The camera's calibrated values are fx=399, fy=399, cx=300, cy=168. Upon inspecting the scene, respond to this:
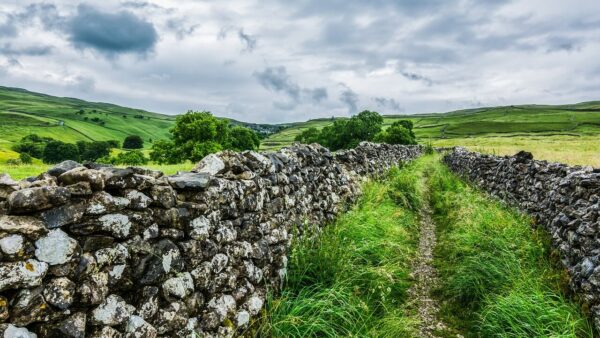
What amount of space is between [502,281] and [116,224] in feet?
19.9

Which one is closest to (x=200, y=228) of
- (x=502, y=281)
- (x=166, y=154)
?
(x=502, y=281)

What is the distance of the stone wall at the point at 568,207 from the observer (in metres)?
6.00

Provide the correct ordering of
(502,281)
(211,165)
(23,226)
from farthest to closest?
(502,281)
(211,165)
(23,226)

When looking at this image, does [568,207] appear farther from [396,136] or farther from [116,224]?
[396,136]

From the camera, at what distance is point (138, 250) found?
3.88 meters

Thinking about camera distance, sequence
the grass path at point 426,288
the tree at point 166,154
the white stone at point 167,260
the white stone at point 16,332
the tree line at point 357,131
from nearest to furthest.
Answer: the white stone at point 16,332 → the white stone at point 167,260 → the grass path at point 426,288 → the tree at point 166,154 → the tree line at point 357,131

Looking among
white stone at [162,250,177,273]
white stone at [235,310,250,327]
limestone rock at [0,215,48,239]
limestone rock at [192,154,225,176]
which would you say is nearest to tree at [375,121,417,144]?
limestone rock at [192,154,225,176]

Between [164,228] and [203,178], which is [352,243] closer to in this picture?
[203,178]

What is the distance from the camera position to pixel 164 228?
14.0 ft

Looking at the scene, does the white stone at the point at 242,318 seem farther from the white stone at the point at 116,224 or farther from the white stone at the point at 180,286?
the white stone at the point at 116,224

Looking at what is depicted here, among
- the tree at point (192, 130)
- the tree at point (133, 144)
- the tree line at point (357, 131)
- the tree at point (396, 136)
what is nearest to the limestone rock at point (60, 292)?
the tree at point (192, 130)

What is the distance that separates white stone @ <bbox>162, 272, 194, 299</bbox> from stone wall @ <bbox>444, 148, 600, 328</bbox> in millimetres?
5293

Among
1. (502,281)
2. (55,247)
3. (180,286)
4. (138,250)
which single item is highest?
(55,247)

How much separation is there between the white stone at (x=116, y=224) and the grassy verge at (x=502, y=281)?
4879 millimetres
